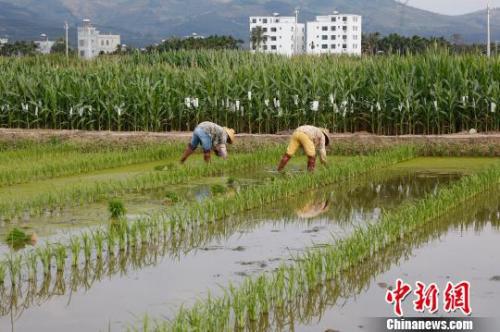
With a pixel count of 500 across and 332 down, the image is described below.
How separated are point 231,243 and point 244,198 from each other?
1.80 m

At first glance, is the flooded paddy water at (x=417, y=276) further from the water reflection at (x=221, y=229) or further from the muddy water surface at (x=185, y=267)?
the water reflection at (x=221, y=229)

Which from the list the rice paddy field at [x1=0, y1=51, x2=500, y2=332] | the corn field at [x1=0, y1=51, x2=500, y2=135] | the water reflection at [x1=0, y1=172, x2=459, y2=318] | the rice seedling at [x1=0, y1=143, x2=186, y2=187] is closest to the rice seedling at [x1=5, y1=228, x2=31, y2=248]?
the rice paddy field at [x1=0, y1=51, x2=500, y2=332]

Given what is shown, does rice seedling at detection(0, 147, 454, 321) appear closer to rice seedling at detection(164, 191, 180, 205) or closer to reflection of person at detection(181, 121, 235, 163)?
rice seedling at detection(164, 191, 180, 205)

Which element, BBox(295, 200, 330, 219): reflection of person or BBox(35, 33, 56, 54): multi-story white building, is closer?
BBox(295, 200, 330, 219): reflection of person

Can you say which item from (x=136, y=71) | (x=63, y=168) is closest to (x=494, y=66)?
(x=136, y=71)

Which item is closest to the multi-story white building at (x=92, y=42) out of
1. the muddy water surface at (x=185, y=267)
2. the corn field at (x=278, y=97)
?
the corn field at (x=278, y=97)

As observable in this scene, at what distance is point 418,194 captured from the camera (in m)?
10.9

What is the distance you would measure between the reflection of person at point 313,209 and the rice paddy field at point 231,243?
0.07ft

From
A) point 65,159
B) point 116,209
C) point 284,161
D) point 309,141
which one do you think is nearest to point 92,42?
point 65,159

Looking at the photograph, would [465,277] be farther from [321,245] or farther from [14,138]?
[14,138]

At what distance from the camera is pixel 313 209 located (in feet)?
32.8

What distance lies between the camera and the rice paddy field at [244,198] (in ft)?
20.1

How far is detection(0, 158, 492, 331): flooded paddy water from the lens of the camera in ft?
19.5

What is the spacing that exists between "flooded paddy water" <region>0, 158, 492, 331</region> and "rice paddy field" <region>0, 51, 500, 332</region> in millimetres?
22
